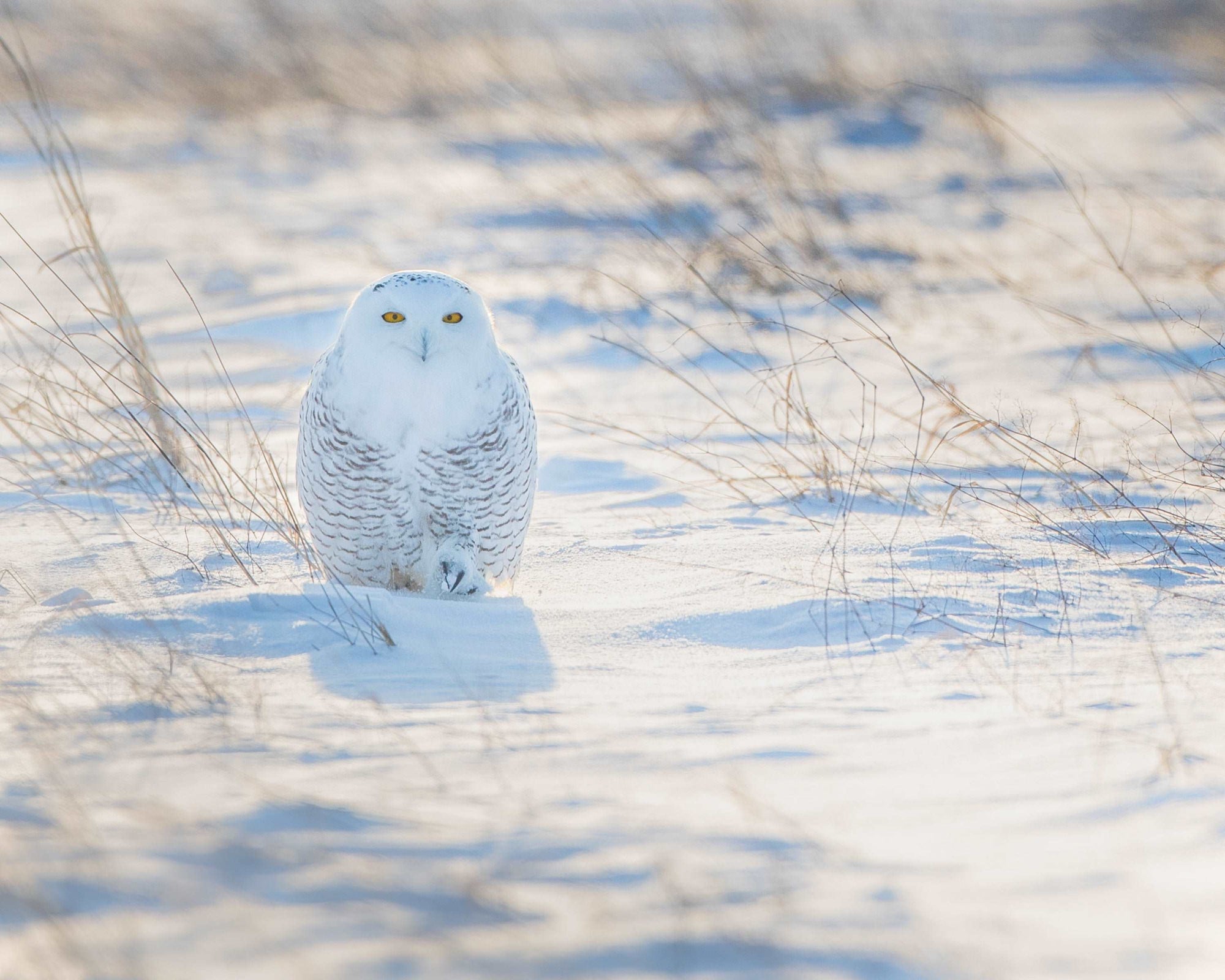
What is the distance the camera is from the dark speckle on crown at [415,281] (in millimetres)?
2904

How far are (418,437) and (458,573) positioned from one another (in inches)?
15.4

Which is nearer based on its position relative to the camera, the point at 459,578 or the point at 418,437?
the point at 418,437

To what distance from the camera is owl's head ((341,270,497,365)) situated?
2863 mm

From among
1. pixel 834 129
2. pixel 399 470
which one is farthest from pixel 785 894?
pixel 834 129

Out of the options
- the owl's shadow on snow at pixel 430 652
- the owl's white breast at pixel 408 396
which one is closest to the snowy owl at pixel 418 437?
the owl's white breast at pixel 408 396

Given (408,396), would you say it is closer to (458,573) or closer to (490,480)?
(490,480)

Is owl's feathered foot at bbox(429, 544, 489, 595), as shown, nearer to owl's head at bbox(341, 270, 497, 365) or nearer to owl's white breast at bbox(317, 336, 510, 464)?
owl's white breast at bbox(317, 336, 510, 464)

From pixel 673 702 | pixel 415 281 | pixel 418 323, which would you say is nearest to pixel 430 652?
pixel 673 702

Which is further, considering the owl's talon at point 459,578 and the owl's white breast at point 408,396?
the owl's talon at point 459,578

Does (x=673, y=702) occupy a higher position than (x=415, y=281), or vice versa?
(x=415, y=281)

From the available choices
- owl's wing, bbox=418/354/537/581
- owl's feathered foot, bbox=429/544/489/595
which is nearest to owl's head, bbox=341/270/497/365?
owl's wing, bbox=418/354/537/581

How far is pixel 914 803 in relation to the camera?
1.82m

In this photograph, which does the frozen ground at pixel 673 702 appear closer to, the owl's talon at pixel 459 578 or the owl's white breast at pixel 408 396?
the owl's talon at pixel 459 578

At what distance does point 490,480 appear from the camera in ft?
9.91
